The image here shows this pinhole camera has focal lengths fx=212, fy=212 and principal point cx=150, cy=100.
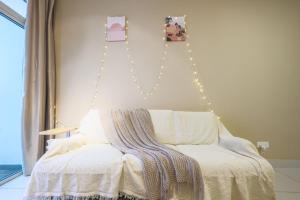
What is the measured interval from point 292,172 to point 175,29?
247 cm

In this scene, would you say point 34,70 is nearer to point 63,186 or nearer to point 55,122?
point 55,122

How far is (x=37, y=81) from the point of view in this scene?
2.77 m

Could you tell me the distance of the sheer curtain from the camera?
2.67m

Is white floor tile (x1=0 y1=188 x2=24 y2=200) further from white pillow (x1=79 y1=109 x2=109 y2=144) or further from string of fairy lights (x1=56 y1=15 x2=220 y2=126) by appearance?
string of fairy lights (x1=56 y1=15 x2=220 y2=126)

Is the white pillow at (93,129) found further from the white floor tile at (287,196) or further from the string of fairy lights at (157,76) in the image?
the white floor tile at (287,196)

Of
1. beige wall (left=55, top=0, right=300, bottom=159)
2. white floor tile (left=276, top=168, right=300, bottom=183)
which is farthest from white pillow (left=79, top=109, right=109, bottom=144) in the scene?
white floor tile (left=276, top=168, right=300, bottom=183)

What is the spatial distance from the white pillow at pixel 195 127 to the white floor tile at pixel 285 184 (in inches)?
32.0

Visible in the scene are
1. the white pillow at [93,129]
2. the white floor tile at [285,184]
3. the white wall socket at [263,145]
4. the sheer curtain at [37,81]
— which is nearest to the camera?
the white floor tile at [285,184]

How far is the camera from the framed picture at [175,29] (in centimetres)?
301

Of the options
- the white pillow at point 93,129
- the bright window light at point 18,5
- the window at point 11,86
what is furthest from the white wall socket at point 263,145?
the bright window light at point 18,5

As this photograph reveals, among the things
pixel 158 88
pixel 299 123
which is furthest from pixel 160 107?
pixel 299 123

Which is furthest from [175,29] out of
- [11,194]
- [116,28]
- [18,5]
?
[11,194]

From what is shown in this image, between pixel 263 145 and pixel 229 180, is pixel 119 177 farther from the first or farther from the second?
pixel 263 145

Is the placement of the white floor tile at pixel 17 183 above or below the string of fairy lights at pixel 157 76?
below
